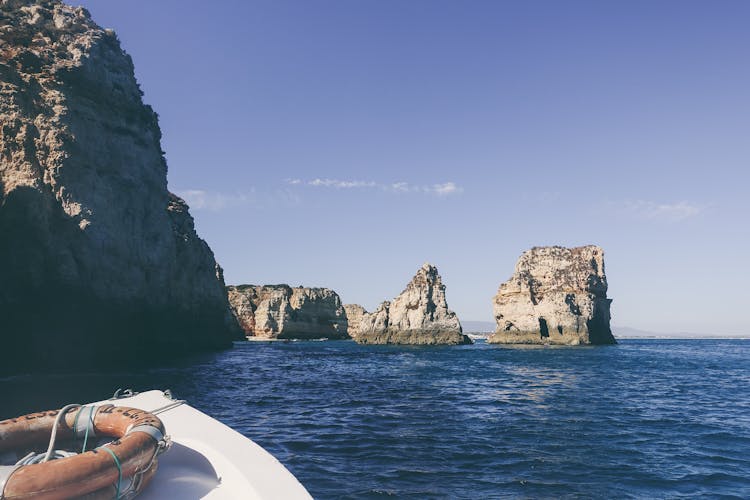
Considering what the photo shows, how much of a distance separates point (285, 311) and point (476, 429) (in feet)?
336

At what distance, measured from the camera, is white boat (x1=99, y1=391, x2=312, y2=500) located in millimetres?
5156

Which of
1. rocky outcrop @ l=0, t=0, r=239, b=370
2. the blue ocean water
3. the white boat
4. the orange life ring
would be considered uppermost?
rocky outcrop @ l=0, t=0, r=239, b=370

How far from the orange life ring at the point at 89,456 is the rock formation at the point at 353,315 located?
430 ft

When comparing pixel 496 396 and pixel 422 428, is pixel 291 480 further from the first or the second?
pixel 496 396

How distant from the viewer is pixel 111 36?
36250 millimetres

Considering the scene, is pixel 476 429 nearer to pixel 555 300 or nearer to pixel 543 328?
pixel 555 300

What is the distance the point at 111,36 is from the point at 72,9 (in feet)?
10.0

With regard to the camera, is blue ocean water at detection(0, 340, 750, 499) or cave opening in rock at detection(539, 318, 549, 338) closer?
blue ocean water at detection(0, 340, 750, 499)

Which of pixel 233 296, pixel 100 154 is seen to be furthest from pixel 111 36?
pixel 233 296

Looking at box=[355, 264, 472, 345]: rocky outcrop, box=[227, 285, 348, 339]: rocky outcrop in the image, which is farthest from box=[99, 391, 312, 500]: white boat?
box=[227, 285, 348, 339]: rocky outcrop

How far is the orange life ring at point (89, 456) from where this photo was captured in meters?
3.96

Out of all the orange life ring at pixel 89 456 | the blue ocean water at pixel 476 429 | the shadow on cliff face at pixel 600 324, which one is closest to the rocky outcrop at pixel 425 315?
the shadow on cliff face at pixel 600 324

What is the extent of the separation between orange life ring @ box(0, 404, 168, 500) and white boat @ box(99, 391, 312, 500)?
1.65 ft

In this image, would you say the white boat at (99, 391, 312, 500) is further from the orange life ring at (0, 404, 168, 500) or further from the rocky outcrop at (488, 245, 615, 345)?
the rocky outcrop at (488, 245, 615, 345)
